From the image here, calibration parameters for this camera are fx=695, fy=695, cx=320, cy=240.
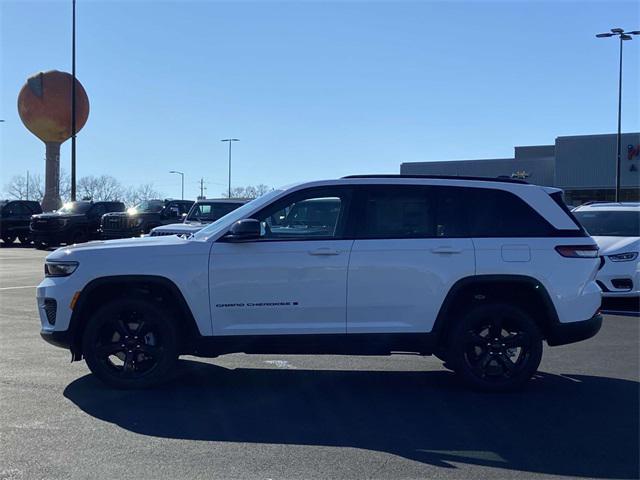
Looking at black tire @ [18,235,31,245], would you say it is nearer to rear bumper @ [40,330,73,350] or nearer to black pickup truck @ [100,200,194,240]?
black pickup truck @ [100,200,194,240]

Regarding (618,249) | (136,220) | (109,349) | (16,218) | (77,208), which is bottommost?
(109,349)

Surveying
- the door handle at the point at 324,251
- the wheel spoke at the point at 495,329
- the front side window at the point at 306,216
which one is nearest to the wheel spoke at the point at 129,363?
the front side window at the point at 306,216

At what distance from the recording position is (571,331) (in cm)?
646

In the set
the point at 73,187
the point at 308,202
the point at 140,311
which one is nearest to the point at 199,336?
the point at 140,311

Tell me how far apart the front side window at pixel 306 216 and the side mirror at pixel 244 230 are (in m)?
0.18

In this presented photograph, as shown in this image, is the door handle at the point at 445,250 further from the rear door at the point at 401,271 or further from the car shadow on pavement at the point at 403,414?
the car shadow on pavement at the point at 403,414

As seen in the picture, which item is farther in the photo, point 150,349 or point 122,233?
point 122,233

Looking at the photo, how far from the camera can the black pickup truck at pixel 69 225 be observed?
2580 cm

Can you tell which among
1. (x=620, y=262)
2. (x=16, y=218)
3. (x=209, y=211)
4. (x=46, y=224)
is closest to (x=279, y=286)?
(x=620, y=262)

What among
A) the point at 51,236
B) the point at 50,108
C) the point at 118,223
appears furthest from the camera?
the point at 50,108

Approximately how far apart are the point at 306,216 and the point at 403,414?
1994 mm

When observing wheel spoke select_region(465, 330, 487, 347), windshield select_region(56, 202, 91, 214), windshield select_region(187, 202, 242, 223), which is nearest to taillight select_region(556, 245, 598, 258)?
wheel spoke select_region(465, 330, 487, 347)

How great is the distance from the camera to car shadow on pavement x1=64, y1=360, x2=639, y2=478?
4938mm

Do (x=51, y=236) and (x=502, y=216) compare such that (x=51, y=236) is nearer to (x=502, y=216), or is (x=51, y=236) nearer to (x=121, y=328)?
(x=121, y=328)
